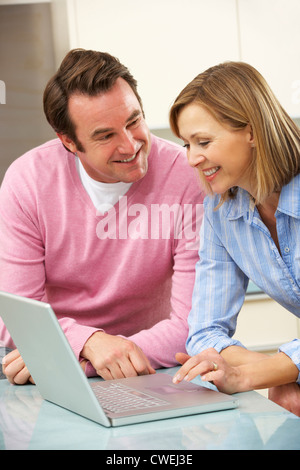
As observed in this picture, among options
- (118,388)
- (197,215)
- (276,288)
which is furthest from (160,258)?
(118,388)

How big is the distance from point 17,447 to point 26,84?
242 cm

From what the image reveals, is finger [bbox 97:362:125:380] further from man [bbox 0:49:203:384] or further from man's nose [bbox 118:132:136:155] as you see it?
man's nose [bbox 118:132:136:155]

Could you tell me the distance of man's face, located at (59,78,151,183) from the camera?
1494mm

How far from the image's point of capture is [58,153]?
160 cm

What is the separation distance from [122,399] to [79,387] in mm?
114

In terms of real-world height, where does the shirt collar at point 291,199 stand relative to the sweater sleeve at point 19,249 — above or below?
above

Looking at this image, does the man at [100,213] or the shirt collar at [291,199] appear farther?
the man at [100,213]

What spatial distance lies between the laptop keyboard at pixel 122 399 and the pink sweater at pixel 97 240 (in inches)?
14.5

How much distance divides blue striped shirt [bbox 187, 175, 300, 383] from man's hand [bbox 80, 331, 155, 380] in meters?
0.13

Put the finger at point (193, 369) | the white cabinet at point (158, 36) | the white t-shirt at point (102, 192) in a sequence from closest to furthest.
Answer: the finger at point (193, 369), the white t-shirt at point (102, 192), the white cabinet at point (158, 36)

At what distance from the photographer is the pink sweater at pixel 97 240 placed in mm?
1485

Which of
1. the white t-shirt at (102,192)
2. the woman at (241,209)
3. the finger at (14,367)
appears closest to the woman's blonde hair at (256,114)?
the woman at (241,209)

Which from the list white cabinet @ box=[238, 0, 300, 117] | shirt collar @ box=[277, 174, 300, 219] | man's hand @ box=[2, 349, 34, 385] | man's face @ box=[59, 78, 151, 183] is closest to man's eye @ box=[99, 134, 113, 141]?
man's face @ box=[59, 78, 151, 183]

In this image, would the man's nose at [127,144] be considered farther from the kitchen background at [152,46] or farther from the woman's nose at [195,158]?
the kitchen background at [152,46]
